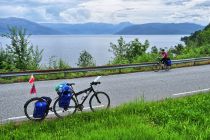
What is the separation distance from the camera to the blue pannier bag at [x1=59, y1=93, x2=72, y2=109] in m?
10.1

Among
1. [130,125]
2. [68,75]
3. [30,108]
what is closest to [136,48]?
[68,75]

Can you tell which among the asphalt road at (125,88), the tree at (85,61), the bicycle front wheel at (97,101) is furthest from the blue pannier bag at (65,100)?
the tree at (85,61)

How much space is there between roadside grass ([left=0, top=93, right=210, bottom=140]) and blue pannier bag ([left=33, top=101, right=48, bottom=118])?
0.92 ft

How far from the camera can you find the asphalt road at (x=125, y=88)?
511 inches

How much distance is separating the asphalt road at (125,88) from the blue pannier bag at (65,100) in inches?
67.5

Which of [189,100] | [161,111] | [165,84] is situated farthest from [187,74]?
[161,111]

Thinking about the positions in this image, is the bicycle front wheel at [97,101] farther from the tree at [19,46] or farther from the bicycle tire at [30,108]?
the tree at [19,46]

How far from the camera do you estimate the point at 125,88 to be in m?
16.1

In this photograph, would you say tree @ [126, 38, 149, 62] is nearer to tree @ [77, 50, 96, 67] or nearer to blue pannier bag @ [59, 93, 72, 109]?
tree @ [77, 50, 96, 67]

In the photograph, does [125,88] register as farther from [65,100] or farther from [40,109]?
[40,109]

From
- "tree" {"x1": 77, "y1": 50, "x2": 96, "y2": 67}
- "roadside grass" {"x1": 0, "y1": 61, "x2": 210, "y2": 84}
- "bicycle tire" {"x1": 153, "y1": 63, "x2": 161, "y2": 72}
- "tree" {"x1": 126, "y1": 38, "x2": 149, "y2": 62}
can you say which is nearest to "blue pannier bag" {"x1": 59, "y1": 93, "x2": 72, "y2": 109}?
"roadside grass" {"x1": 0, "y1": 61, "x2": 210, "y2": 84}

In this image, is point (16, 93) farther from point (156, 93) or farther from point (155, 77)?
point (155, 77)

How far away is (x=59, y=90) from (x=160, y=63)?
15.1 m

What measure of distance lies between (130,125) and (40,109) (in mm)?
2541
